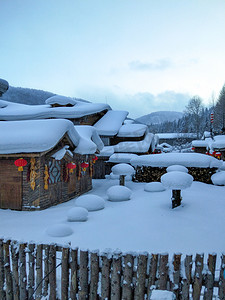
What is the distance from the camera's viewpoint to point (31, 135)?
34.1 ft

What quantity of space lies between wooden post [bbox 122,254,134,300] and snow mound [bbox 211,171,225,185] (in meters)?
14.7

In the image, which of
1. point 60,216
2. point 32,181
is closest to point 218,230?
point 60,216

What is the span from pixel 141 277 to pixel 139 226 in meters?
5.27

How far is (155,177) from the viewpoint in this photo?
18.1 metres

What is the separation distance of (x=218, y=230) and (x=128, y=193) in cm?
560

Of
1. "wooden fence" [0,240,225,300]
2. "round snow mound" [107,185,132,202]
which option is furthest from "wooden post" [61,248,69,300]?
"round snow mound" [107,185,132,202]

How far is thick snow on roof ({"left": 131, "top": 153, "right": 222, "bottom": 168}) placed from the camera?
1683cm

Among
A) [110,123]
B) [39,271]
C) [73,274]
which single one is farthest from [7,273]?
[110,123]

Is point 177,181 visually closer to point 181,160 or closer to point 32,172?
point 32,172

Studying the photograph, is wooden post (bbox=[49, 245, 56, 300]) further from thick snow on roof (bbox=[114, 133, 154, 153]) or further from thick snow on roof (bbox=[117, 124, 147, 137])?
thick snow on roof (bbox=[117, 124, 147, 137])

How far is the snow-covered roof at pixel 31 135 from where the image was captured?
999 centimetres

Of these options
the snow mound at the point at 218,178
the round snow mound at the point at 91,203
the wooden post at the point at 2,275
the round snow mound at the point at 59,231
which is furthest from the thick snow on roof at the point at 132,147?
the wooden post at the point at 2,275

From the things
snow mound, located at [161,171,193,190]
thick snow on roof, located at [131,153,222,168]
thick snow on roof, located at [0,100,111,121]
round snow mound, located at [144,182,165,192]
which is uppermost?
thick snow on roof, located at [0,100,111,121]

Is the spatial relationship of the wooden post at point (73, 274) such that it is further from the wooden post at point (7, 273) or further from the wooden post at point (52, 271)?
the wooden post at point (7, 273)
